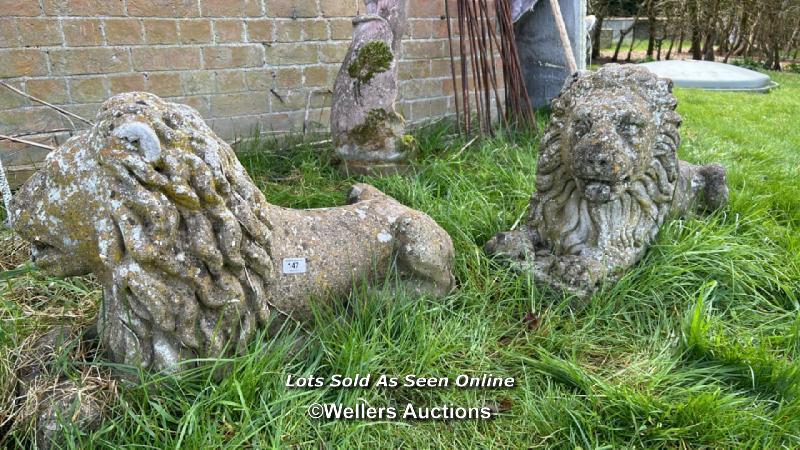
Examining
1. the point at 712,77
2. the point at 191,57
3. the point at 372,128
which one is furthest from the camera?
the point at 712,77

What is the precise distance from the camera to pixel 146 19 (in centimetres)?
445

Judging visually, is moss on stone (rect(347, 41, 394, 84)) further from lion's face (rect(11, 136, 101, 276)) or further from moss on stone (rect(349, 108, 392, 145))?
lion's face (rect(11, 136, 101, 276))

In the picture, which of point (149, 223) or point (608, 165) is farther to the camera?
point (608, 165)

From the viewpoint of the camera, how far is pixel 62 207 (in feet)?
5.80

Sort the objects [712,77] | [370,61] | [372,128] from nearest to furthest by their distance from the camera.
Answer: [370,61]
[372,128]
[712,77]

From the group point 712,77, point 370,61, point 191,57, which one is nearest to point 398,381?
point 370,61

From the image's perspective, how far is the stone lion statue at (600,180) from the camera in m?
2.46

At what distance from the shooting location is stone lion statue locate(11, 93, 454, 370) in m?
1.73

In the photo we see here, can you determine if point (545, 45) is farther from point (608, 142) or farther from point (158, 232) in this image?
point (158, 232)

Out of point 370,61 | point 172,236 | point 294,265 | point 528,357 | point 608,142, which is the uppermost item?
point 370,61

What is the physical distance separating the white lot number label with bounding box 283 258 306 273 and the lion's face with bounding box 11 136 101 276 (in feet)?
2.11

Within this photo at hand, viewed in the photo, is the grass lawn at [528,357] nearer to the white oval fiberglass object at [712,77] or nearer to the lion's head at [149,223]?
the lion's head at [149,223]

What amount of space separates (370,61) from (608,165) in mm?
1947

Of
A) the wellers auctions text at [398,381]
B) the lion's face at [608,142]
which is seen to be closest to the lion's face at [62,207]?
the wellers auctions text at [398,381]
